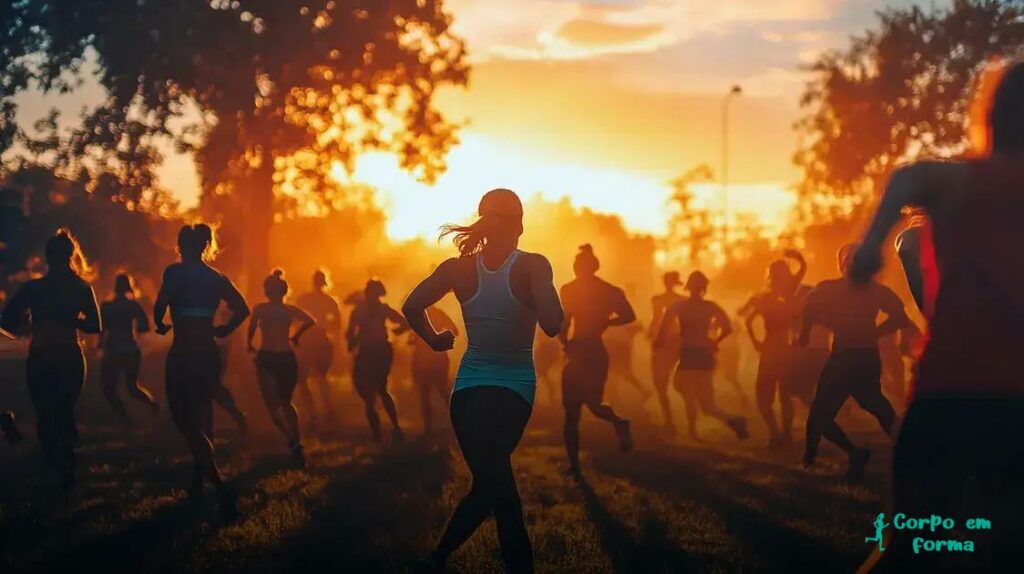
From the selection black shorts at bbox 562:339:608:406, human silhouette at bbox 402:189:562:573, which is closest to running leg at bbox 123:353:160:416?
black shorts at bbox 562:339:608:406

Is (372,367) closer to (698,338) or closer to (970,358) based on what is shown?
(698,338)

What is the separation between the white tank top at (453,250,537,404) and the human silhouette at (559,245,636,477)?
4.89m

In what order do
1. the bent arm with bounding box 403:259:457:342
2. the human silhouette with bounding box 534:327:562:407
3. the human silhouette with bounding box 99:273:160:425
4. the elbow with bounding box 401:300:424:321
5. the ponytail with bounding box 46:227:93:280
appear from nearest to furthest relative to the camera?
the bent arm with bounding box 403:259:457:342, the elbow with bounding box 401:300:424:321, the ponytail with bounding box 46:227:93:280, the human silhouette with bounding box 99:273:160:425, the human silhouette with bounding box 534:327:562:407

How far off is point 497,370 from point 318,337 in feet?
38.2

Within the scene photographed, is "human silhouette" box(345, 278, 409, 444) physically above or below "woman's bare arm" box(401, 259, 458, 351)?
below

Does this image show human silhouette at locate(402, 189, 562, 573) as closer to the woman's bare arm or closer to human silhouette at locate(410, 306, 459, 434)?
the woman's bare arm

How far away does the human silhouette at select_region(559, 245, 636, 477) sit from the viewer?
1036cm

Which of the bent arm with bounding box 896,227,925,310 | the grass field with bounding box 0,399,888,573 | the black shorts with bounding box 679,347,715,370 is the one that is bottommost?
the grass field with bounding box 0,399,888,573

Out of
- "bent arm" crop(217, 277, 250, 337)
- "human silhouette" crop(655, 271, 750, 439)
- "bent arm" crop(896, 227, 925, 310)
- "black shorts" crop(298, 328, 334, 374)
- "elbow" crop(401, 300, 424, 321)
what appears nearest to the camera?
"bent arm" crop(896, 227, 925, 310)

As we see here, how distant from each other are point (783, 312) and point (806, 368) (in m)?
0.73

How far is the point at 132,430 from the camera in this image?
1539cm

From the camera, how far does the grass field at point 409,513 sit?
677cm

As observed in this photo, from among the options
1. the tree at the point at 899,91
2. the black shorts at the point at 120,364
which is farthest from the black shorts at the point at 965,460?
the tree at the point at 899,91

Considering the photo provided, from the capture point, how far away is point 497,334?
5355 millimetres
